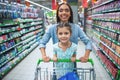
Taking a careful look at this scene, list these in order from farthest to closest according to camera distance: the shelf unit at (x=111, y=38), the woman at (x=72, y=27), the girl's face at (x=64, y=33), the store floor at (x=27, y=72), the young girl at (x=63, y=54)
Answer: the store floor at (x=27, y=72) < the shelf unit at (x=111, y=38) < the woman at (x=72, y=27) < the young girl at (x=63, y=54) < the girl's face at (x=64, y=33)

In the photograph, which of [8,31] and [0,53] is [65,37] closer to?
[0,53]

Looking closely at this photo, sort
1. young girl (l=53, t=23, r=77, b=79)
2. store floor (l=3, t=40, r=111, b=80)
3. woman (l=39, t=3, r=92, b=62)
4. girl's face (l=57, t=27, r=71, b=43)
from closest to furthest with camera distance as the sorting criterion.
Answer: girl's face (l=57, t=27, r=71, b=43) < young girl (l=53, t=23, r=77, b=79) < woman (l=39, t=3, r=92, b=62) < store floor (l=3, t=40, r=111, b=80)

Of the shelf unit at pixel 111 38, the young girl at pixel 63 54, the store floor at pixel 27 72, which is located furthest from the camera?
the store floor at pixel 27 72

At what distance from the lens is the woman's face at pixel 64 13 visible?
279 cm

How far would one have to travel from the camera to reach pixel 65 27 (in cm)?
247

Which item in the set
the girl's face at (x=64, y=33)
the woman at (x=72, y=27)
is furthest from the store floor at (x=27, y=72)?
the girl's face at (x=64, y=33)

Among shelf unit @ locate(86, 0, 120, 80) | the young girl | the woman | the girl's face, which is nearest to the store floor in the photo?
shelf unit @ locate(86, 0, 120, 80)

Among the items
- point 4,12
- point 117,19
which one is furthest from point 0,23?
point 117,19

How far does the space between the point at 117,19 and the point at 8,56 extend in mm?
3415

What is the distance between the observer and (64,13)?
110 inches

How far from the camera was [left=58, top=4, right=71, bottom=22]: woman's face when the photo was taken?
9.14ft

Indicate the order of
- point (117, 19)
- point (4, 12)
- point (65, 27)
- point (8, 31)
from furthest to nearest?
point (8, 31) → point (4, 12) → point (117, 19) → point (65, 27)

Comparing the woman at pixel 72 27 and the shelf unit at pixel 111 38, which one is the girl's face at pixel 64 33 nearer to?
the woman at pixel 72 27

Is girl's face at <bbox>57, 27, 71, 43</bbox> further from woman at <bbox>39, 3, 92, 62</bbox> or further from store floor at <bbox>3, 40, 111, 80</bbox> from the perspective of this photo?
store floor at <bbox>3, 40, 111, 80</bbox>
